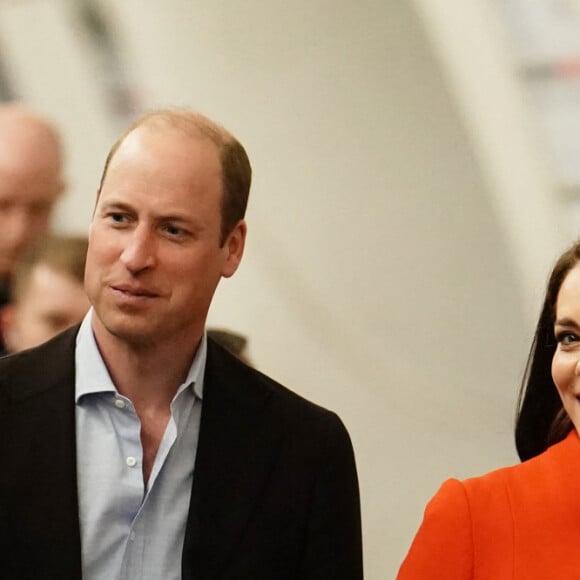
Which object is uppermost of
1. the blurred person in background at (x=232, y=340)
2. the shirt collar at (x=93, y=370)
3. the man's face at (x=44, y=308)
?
the man's face at (x=44, y=308)

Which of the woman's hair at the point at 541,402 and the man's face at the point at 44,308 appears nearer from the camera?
the woman's hair at the point at 541,402

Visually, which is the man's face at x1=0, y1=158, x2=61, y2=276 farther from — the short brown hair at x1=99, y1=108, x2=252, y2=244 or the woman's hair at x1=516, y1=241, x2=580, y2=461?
the woman's hair at x1=516, y1=241, x2=580, y2=461

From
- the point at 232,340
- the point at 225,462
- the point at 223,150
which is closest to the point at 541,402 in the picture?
the point at 225,462

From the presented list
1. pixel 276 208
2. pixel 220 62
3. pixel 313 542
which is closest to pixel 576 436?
pixel 313 542

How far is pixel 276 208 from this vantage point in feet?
Result: 9.05

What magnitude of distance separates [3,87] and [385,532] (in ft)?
4.36

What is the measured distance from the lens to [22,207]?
262 centimetres

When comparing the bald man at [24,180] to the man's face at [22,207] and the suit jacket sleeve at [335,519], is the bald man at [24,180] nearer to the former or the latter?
the man's face at [22,207]

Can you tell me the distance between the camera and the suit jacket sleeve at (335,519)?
5.65 ft

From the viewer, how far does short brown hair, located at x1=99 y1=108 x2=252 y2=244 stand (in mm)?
1725

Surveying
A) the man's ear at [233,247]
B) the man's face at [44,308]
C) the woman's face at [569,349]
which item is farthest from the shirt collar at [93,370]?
the man's face at [44,308]

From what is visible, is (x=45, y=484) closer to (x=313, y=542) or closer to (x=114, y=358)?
(x=114, y=358)

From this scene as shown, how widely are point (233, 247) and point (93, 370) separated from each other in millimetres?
273

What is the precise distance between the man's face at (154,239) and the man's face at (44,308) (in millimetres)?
771
